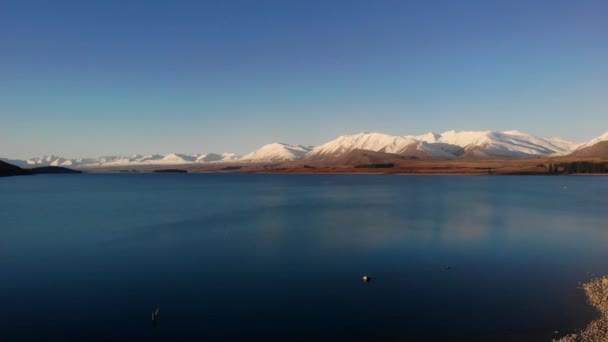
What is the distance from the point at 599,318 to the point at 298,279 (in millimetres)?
14440

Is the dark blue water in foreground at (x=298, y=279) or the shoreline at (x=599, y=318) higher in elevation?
the shoreline at (x=599, y=318)

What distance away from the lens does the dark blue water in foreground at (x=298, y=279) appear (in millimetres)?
16547

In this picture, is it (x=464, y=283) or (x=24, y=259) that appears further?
(x=24, y=259)

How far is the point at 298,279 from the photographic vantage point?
2330 centimetres

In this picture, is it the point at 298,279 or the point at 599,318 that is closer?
the point at 599,318

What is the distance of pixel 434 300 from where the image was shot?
19578 mm

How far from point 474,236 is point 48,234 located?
135ft

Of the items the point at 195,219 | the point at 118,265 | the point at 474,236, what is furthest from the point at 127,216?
the point at 474,236

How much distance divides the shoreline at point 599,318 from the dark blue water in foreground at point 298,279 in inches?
23.3

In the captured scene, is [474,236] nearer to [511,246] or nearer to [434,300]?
[511,246]

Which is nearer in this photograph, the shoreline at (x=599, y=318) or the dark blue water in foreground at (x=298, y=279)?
the shoreline at (x=599, y=318)

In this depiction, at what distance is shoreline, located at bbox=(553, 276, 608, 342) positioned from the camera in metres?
15.0

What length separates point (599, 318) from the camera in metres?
16.9

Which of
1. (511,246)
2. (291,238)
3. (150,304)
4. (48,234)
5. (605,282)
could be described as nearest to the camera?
(150,304)
